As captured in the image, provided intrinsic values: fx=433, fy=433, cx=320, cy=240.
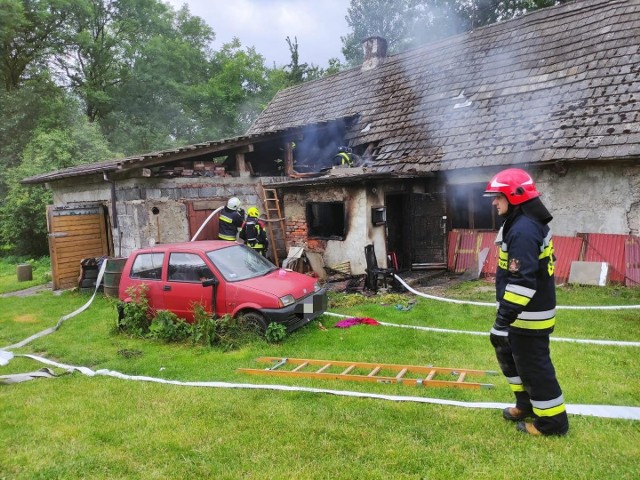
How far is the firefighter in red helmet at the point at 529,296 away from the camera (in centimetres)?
333

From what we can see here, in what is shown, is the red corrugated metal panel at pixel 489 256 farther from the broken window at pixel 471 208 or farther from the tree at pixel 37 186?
the tree at pixel 37 186

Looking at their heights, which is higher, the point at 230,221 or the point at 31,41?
the point at 31,41

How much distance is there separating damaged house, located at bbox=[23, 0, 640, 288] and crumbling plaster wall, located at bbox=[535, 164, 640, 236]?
22 millimetres

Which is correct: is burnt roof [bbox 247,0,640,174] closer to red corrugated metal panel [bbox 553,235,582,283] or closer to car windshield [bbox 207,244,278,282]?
red corrugated metal panel [bbox 553,235,582,283]

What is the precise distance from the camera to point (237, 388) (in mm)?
4891

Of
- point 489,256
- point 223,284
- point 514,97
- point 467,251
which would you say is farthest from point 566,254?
point 223,284

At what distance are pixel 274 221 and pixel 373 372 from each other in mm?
7612

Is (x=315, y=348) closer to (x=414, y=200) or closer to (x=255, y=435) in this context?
(x=255, y=435)

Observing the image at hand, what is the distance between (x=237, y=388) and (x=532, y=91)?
34.0 ft

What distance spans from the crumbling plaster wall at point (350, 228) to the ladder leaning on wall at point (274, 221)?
741 mm

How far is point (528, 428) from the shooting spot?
360cm

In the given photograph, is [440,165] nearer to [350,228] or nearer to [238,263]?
[350,228]

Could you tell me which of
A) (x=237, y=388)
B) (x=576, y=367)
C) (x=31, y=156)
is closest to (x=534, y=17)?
(x=576, y=367)

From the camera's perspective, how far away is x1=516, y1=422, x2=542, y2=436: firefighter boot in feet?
11.7
